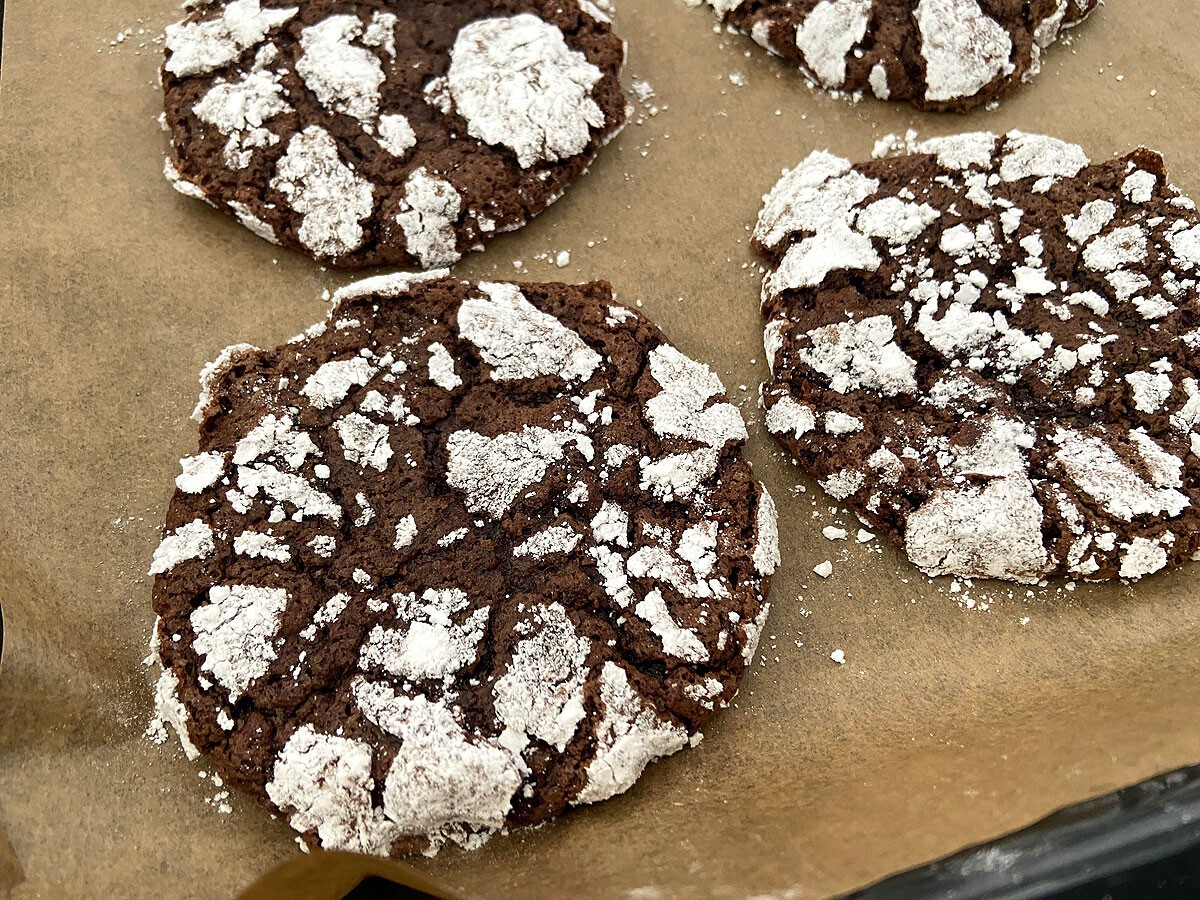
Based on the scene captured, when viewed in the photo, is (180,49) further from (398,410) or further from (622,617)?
(622,617)

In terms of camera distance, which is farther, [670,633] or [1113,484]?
[1113,484]

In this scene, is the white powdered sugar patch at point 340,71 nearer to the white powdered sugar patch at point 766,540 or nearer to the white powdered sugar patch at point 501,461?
the white powdered sugar patch at point 501,461

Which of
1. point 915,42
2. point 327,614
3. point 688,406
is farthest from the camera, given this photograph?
point 915,42

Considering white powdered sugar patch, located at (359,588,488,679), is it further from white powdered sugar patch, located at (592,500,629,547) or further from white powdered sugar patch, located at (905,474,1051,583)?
white powdered sugar patch, located at (905,474,1051,583)

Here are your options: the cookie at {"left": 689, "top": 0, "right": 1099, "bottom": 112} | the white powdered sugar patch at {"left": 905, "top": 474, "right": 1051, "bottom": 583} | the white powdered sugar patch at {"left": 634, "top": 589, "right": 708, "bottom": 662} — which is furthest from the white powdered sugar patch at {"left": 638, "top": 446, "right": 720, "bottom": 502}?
the cookie at {"left": 689, "top": 0, "right": 1099, "bottom": 112}

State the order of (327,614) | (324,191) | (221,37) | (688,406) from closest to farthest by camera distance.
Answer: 1. (327,614)
2. (688,406)
3. (324,191)
4. (221,37)

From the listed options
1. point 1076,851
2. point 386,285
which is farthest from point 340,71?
point 1076,851

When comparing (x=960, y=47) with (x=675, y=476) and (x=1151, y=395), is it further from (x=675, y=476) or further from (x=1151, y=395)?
(x=675, y=476)

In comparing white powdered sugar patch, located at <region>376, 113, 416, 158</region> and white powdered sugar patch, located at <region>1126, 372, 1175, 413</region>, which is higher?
white powdered sugar patch, located at <region>1126, 372, 1175, 413</region>
